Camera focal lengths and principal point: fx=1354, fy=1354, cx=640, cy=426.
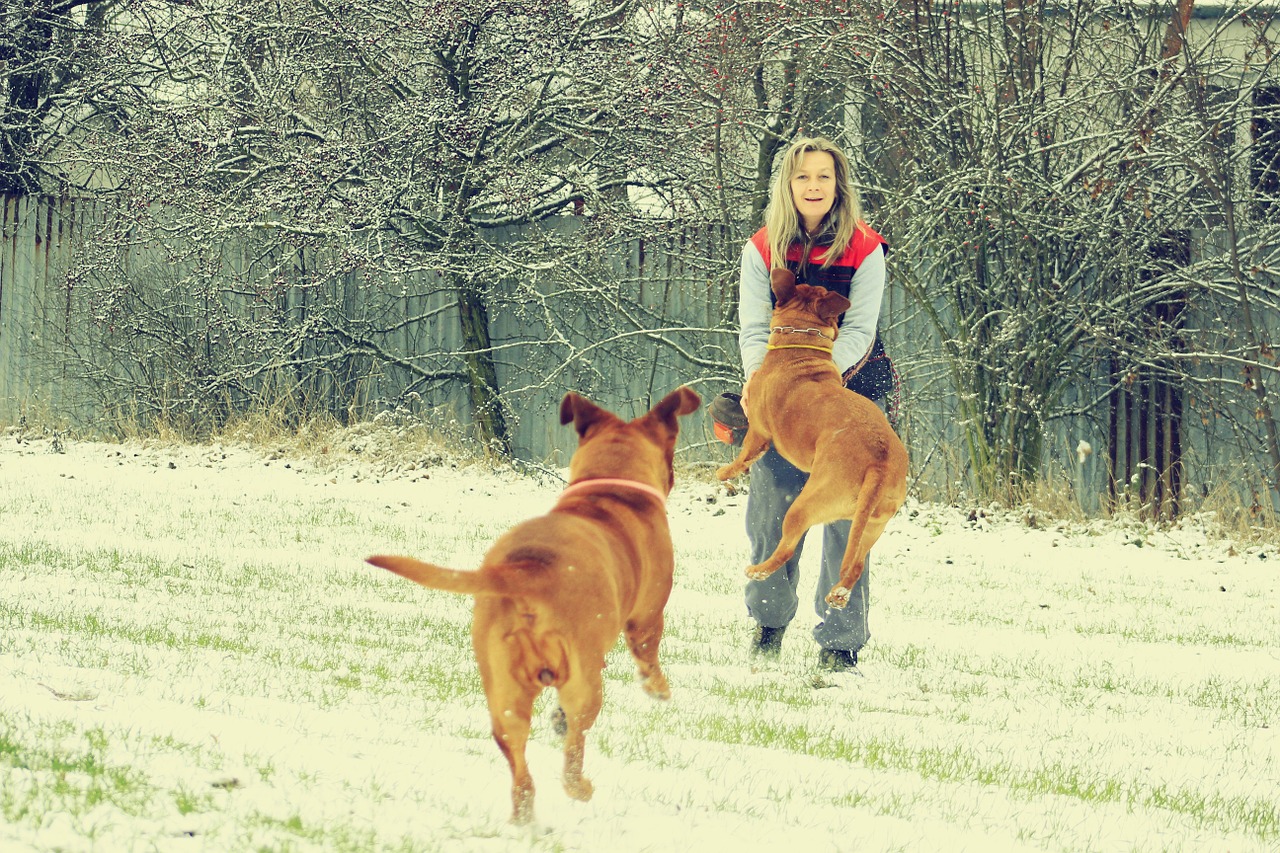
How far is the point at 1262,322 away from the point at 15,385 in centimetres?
1293

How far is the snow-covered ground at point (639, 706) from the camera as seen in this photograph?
2990 millimetres

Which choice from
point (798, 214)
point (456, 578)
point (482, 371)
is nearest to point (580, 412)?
point (456, 578)

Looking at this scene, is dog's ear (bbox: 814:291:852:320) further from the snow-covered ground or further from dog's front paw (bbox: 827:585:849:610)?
the snow-covered ground

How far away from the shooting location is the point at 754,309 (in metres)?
4.47

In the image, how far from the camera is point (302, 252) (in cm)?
1373

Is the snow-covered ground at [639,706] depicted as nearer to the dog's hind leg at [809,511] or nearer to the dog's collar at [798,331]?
the dog's hind leg at [809,511]

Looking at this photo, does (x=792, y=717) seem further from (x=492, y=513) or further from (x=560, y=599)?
(x=492, y=513)

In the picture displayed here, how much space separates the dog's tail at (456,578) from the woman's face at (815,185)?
2257 mm

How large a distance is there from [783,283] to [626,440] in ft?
3.35

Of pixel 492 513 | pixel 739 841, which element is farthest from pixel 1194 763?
pixel 492 513

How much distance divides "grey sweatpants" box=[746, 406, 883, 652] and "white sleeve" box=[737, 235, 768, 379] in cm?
64

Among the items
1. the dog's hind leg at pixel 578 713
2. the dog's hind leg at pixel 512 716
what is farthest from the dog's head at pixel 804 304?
the dog's hind leg at pixel 512 716

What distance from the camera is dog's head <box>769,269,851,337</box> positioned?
154 inches

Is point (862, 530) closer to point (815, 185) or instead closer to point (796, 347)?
point (796, 347)
